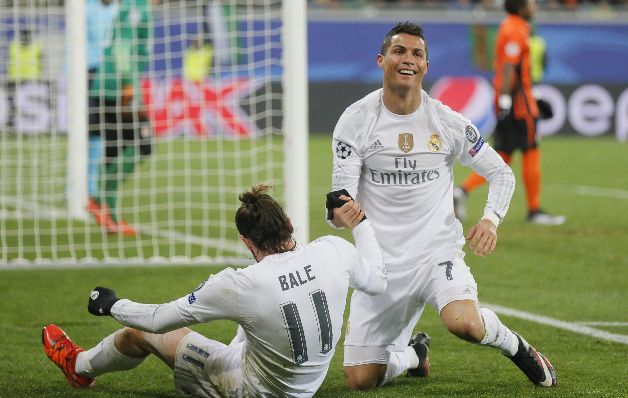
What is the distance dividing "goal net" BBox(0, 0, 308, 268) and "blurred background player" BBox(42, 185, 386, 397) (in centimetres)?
392

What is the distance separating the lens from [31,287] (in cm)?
888

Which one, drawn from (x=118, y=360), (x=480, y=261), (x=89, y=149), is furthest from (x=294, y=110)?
(x=118, y=360)

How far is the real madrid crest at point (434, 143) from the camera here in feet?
19.6

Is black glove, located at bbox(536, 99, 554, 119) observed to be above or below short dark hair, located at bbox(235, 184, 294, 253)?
above

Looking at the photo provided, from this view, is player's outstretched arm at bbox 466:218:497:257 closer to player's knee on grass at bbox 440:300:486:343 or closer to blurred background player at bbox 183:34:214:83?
player's knee on grass at bbox 440:300:486:343

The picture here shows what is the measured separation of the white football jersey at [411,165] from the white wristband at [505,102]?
19.9 feet

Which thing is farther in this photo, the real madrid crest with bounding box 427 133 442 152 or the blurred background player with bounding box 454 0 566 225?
the blurred background player with bounding box 454 0 566 225

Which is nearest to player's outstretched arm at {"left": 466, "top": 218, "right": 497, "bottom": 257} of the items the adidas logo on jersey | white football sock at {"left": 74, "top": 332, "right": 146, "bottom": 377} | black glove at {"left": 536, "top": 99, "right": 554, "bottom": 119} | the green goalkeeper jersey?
the adidas logo on jersey

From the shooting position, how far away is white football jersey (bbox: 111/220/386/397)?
4.98 metres

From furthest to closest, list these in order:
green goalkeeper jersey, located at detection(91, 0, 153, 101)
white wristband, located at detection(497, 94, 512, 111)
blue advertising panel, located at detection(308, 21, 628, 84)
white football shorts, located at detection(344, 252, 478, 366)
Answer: blue advertising panel, located at detection(308, 21, 628, 84) → white wristband, located at detection(497, 94, 512, 111) → green goalkeeper jersey, located at detection(91, 0, 153, 101) → white football shorts, located at detection(344, 252, 478, 366)

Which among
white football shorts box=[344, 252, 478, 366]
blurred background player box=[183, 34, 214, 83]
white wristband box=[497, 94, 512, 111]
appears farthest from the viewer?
blurred background player box=[183, 34, 214, 83]

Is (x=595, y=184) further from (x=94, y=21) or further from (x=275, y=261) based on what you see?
(x=275, y=261)

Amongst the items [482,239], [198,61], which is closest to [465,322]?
[482,239]

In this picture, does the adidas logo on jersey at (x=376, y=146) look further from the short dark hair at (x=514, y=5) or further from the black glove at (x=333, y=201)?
the short dark hair at (x=514, y=5)
